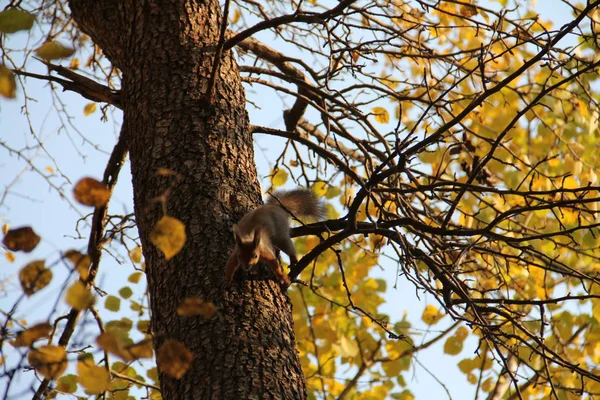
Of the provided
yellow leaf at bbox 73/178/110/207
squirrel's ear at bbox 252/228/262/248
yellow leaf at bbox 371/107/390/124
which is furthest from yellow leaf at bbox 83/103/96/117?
yellow leaf at bbox 73/178/110/207

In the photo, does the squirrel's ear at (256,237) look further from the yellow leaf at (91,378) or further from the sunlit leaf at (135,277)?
the sunlit leaf at (135,277)

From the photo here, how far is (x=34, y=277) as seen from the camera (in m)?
1.47

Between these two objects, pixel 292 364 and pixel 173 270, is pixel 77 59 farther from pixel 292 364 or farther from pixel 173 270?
pixel 292 364

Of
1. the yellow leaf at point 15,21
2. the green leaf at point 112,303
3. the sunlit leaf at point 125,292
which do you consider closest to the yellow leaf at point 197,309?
the yellow leaf at point 15,21

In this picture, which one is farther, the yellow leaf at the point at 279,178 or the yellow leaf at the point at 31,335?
the yellow leaf at the point at 279,178

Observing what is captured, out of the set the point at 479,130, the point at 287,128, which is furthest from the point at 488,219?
the point at 287,128

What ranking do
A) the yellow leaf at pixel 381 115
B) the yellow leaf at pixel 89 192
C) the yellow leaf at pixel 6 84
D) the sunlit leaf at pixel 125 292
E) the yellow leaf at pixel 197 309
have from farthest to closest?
the yellow leaf at pixel 381 115, the sunlit leaf at pixel 125 292, the yellow leaf at pixel 89 192, the yellow leaf at pixel 197 309, the yellow leaf at pixel 6 84

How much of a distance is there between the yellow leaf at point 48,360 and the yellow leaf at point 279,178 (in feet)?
9.93

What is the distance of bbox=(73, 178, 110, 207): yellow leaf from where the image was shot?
63.8 inches

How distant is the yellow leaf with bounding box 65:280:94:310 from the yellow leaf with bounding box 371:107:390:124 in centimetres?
271

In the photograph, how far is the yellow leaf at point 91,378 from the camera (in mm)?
1498

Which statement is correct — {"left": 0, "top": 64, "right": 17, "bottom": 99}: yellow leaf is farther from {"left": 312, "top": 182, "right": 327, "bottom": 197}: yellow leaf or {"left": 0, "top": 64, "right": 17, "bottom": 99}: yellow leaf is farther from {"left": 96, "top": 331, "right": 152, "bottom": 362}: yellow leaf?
{"left": 312, "top": 182, "right": 327, "bottom": 197}: yellow leaf

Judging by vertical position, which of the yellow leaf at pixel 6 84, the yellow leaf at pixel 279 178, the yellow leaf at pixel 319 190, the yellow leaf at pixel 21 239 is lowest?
the yellow leaf at pixel 21 239

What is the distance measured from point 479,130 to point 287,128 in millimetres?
2212
